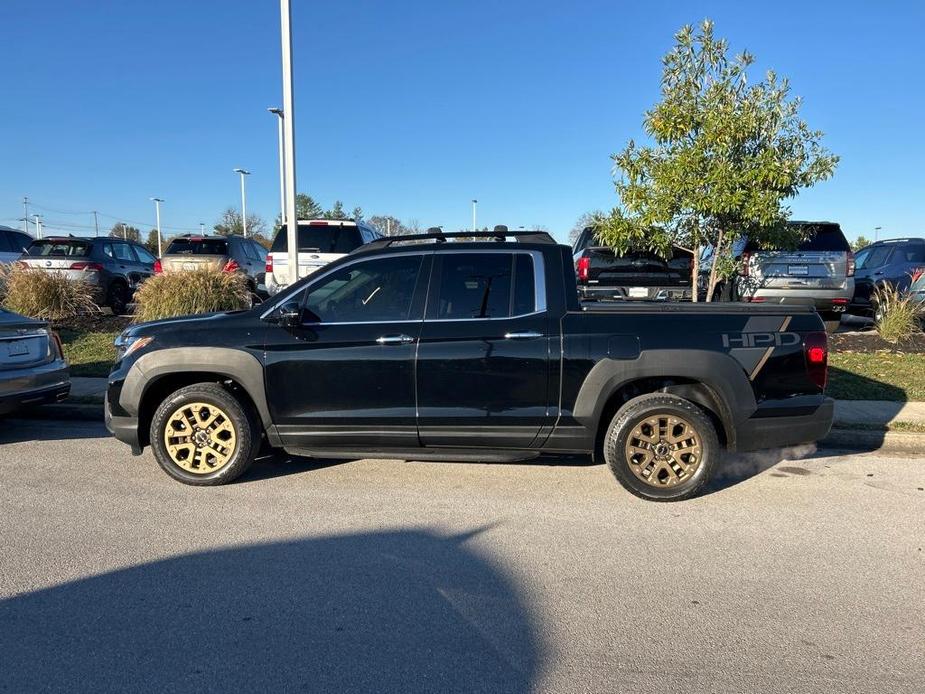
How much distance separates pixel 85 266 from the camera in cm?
1311

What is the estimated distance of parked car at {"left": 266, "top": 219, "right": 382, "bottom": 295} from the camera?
11.8 metres

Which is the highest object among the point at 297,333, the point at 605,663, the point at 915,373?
the point at 297,333

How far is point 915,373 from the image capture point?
8805mm

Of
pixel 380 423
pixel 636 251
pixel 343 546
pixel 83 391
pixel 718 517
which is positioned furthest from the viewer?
pixel 636 251

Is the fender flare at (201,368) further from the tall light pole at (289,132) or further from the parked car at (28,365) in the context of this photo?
the tall light pole at (289,132)

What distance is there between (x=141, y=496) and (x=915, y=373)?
9.32m

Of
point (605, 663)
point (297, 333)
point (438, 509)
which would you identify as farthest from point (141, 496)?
point (605, 663)

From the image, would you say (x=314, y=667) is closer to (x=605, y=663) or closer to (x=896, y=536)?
(x=605, y=663)

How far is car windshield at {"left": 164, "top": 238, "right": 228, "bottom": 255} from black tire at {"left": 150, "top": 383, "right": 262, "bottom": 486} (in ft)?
30.6

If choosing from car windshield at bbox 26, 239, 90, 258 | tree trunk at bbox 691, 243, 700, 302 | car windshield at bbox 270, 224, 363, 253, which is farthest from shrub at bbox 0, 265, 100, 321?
tree trunk at bbox 691, 243, 700, 302

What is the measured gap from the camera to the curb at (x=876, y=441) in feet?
20.4

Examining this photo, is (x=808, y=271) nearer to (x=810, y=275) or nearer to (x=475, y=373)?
(x=810, y=275)

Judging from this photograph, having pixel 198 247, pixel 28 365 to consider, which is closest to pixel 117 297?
pixel 198 247

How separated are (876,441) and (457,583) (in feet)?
15.8
